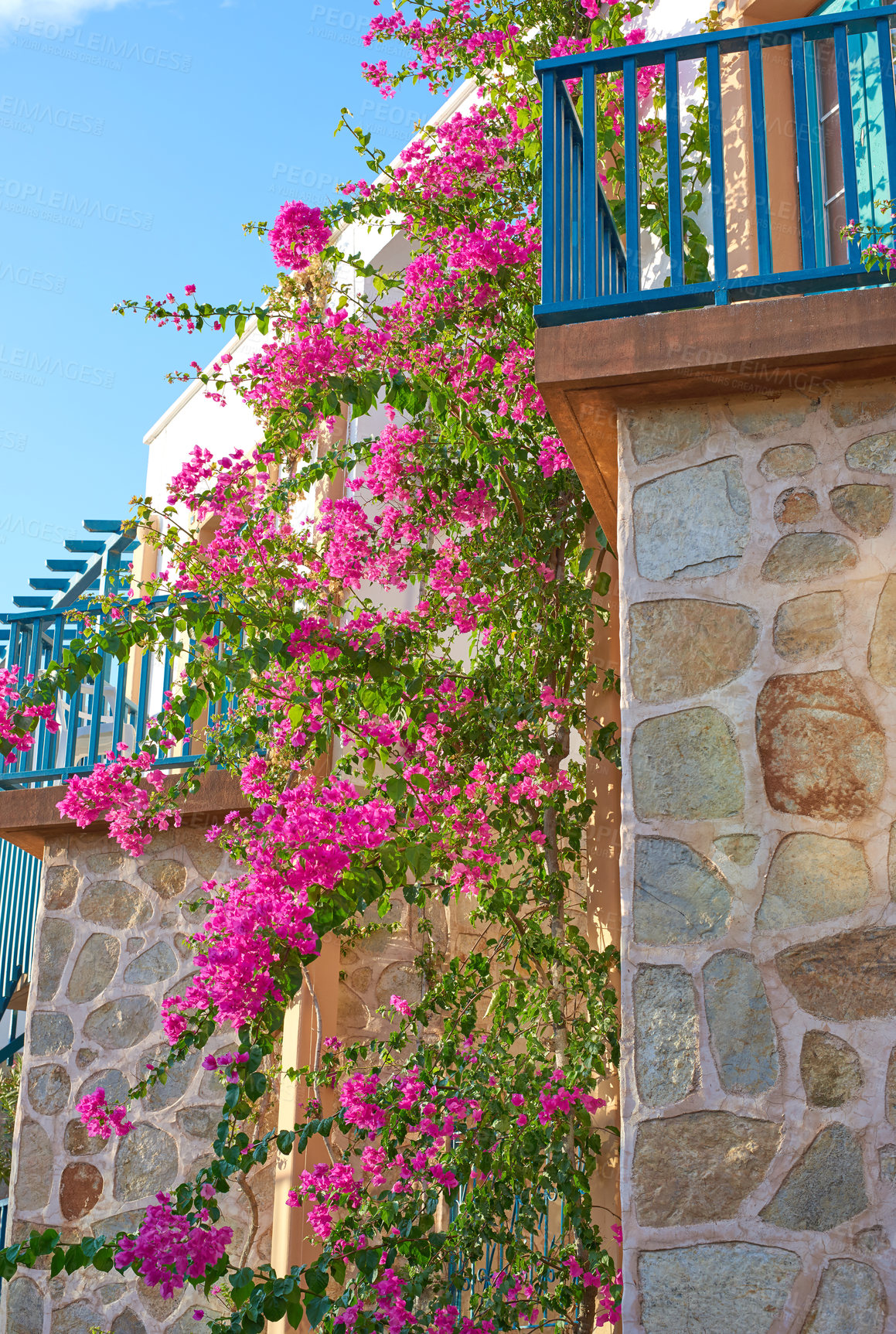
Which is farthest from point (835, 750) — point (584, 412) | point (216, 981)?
point (216, 981)

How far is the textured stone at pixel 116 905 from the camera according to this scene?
5.55m

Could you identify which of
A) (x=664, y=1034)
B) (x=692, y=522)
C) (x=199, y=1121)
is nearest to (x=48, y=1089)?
(x=199, y=1121)

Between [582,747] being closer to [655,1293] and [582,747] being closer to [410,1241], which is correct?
[410,1241]

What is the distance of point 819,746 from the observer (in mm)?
2590

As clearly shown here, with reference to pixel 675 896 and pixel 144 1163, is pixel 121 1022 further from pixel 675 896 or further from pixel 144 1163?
→ pixel 675 896

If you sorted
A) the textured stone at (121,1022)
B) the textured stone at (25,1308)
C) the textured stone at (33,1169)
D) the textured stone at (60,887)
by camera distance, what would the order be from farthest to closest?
the textured stone at (60,887) → the textured stone at (121,1022) → the textured stone at (33,1169) → the textured stone at (25,1308)

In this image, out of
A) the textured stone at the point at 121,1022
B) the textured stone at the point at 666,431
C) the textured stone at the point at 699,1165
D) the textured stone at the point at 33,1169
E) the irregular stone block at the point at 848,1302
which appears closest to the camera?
the irregular stone block at the point at 848,1302

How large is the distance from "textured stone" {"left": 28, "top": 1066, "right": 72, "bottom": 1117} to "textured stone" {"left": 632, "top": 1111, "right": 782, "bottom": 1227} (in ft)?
12.3

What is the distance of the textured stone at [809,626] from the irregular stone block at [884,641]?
0.08m

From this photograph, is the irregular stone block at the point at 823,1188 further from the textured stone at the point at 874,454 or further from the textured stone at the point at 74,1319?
the textured stone at the point at 74,1319

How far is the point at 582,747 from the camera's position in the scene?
14.4 ft

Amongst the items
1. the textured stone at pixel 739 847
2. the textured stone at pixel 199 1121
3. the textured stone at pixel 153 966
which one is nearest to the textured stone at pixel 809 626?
the textured stone at pixel 739 847

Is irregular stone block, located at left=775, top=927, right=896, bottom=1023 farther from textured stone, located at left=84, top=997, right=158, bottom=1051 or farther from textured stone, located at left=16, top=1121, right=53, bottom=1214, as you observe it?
textured stone, located at left=16, top=1121, right=53, bottom=1214

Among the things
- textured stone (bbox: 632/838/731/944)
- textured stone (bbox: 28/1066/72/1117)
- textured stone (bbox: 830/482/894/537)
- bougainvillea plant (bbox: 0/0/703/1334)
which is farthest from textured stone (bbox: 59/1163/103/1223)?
textured stone (bbox: 830/482/894/537)
